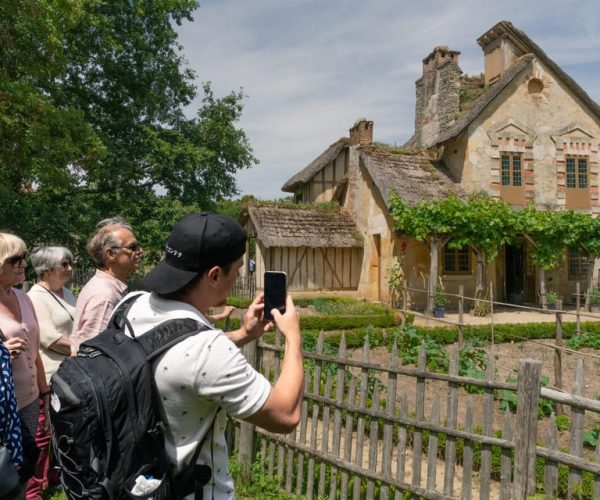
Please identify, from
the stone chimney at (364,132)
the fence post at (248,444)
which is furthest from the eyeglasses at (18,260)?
the stone chimney at (364,132)

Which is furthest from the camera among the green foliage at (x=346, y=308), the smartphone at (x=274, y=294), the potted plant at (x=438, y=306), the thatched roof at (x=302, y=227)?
the thatched roof at (x=302, y=227)

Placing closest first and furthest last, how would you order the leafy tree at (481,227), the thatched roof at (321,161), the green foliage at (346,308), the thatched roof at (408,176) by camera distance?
1. the green foliage at (346,308)
2. the leafy tree at (481,227)
3. the thatched roof at (408,176)
4. the thatched roof at (321,161)

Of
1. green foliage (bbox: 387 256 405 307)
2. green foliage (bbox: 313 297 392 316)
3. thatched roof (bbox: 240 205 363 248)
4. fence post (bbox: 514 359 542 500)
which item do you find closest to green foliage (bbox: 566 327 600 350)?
green foliage (bbox: 313 297 392 316)

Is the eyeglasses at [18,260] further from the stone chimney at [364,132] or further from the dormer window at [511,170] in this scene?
the dormer window at [511,170]

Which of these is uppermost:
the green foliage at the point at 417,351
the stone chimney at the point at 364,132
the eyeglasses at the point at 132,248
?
the stone chimney at the point at 364,132

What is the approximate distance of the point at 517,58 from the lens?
1948 centimetres

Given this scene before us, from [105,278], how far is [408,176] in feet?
52.6

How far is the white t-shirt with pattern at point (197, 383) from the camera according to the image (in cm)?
154

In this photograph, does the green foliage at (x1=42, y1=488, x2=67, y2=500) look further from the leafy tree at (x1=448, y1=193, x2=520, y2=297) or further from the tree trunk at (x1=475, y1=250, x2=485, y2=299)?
the tree trunk at (x1=475, y1=250, x2=485, y2=299)

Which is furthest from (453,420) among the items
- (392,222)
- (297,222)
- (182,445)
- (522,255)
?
(522,255)

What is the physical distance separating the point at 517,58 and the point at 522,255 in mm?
7383

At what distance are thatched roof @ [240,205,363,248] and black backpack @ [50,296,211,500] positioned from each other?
16605 millimetres

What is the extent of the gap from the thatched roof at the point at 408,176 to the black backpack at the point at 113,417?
15.5m

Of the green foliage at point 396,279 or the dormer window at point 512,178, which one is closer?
the green foliage at point 396,279
